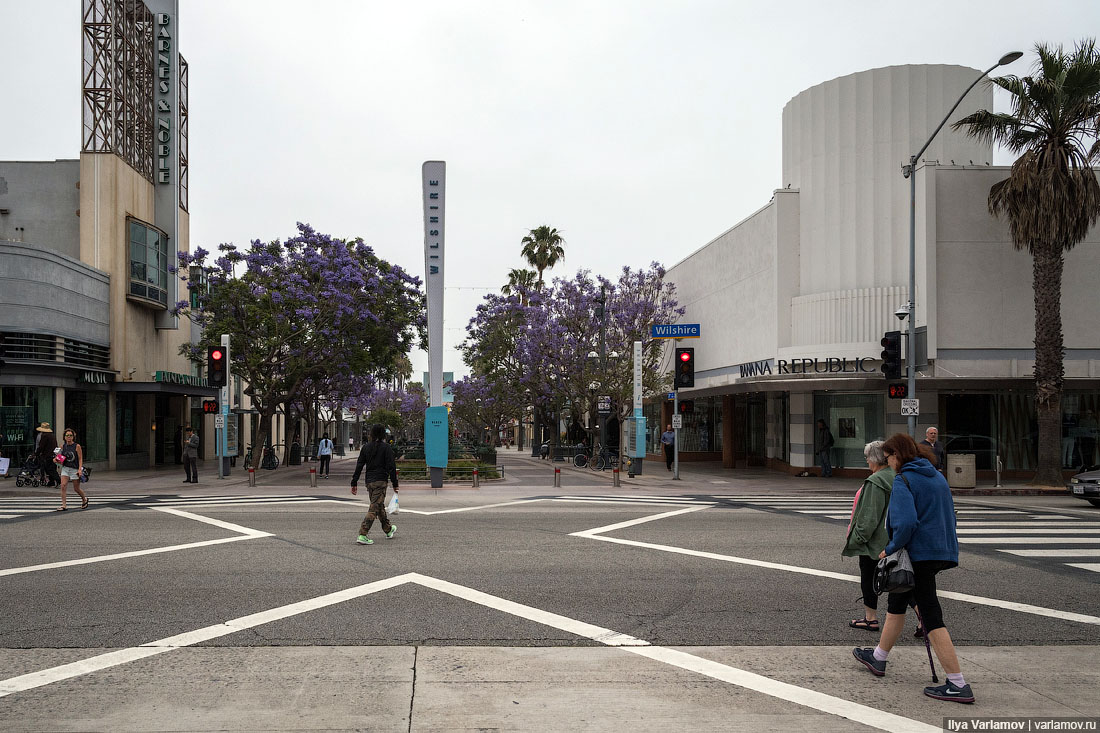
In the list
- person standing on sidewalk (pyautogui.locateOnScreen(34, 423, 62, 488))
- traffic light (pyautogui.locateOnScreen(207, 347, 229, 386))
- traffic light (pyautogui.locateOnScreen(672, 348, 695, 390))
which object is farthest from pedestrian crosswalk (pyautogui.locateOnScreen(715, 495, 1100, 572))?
person standing on sidewalk (pyautogui.locateOnScreen(34, 423, 62, 488))

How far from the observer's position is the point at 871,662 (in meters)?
5.90

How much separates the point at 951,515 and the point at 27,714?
611 centimetres

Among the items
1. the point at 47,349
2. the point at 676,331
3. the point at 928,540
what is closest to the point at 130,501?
the point at 47,349

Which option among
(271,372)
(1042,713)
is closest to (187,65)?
(271,372)

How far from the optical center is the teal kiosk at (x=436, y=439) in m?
22.7

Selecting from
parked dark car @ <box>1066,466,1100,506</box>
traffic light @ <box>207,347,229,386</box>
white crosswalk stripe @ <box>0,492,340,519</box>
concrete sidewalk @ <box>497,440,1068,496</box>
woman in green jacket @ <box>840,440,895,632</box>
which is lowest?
concrete sidewalk @ <box>497,440,1068,496</box>

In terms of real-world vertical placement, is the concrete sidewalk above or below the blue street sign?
below

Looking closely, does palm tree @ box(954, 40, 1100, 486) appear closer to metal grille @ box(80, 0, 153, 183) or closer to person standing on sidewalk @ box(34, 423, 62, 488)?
person standing on sidewalk @ box(34, 423, 62, 488)

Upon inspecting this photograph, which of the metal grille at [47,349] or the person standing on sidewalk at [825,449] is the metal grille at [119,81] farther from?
the person standing on sidewalk at [825,449]

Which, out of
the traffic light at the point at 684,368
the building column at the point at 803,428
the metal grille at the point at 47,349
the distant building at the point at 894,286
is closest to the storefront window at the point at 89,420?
the metal grille at the point at 47,349

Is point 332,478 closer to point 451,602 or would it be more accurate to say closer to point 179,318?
point 179,318

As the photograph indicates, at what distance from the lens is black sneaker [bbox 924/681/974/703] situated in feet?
17.4

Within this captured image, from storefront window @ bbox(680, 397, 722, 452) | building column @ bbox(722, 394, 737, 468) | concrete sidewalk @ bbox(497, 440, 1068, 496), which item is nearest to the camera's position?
concrete sidewalk @ bbox(497, 440, 1068, 496)

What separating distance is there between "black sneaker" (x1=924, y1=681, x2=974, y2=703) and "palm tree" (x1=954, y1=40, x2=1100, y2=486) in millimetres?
21184
